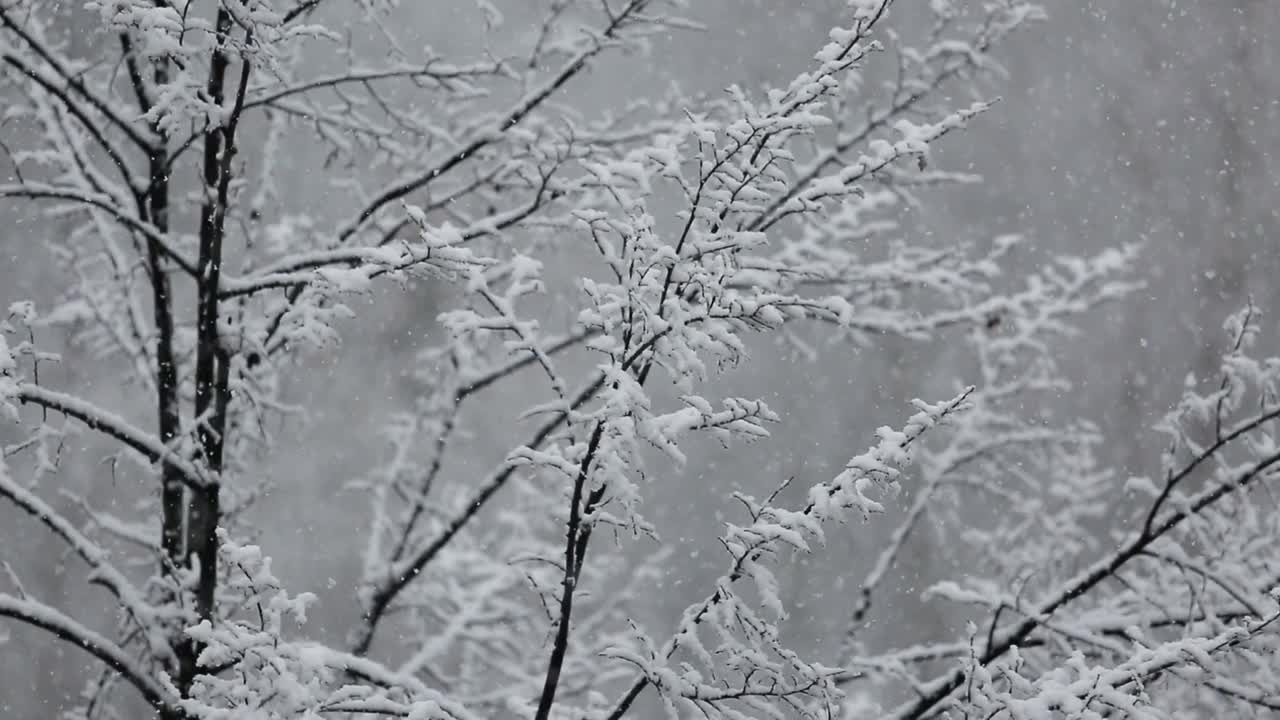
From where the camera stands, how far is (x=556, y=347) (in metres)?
4.25

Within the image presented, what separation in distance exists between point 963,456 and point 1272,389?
2.26 metres

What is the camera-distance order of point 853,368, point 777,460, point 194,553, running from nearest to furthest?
point 194,553 → point 777,460 → point 853,368

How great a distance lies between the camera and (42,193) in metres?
3.46

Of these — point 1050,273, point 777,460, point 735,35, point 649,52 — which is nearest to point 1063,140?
point 735,35

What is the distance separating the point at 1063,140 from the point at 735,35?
12.0m

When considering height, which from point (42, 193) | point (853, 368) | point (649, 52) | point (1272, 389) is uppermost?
point (853, 368)

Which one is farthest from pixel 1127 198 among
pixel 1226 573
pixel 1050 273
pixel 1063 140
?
pixel 1226 573

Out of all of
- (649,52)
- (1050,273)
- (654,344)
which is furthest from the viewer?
(1050,273)

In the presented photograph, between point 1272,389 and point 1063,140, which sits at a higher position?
point 1063,140

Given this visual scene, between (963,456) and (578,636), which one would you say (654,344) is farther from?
(578,636)

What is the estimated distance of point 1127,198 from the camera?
31.3m

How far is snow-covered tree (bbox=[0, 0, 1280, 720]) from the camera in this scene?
2371 mm

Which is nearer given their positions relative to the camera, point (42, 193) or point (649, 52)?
point (42, 193)

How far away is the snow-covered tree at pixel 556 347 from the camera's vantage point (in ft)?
7.78
